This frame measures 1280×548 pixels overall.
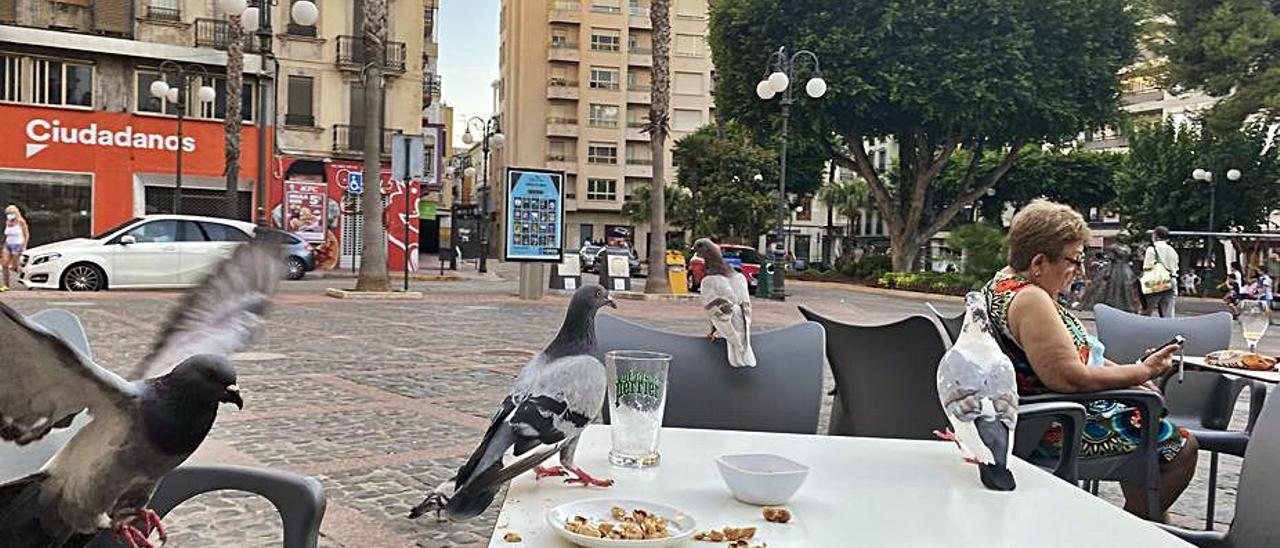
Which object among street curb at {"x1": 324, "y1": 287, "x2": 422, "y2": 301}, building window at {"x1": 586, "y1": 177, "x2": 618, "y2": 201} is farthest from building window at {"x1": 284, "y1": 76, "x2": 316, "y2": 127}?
building window at {"x1": 586, "y1": 177, "x2": 618, "y2": 201}

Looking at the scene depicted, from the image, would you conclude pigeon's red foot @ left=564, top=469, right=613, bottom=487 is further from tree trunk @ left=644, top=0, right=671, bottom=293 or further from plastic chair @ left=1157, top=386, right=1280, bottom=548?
tree trunk @ left=644, top=0, right=671, bottom=293

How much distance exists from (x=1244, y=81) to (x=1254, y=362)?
21.3 metres

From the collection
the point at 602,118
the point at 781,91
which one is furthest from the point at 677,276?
the point at 602,118

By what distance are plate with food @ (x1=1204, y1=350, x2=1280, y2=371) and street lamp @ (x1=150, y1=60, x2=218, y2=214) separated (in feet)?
76.9

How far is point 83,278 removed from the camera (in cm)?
1520

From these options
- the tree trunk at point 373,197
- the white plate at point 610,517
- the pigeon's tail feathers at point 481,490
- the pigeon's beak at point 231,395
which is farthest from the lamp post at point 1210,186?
the pigeon's beak at point 231,395

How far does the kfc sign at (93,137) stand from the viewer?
23.6 metres

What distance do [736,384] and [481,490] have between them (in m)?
1.56

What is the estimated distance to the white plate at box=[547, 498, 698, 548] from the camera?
4.43 ft

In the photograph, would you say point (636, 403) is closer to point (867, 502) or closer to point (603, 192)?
point (867, 502)

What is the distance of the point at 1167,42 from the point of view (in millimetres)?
22844

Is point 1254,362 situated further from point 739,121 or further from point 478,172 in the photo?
point 478,172

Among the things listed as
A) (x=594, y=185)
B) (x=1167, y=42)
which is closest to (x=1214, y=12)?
(x=1167, y=42)

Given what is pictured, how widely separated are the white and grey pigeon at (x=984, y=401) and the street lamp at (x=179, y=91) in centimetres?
2414
